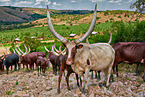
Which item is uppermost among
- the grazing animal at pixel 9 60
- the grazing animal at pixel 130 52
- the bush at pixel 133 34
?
the bush at pixel 133 34

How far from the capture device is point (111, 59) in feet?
18.4

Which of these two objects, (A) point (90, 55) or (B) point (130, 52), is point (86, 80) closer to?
(A) point (90, 55)

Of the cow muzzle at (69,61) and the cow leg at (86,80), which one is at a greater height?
the cow muzzle at (69,61)

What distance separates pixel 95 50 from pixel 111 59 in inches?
38.6

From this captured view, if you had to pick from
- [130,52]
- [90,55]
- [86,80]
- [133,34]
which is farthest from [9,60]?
[133,34]

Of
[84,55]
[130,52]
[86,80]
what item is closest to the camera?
[84,55]

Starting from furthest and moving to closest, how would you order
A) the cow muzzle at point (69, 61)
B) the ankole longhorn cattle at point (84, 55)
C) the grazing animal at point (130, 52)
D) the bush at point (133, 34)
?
the bush at point (133, 34)
the grazing animal at point (130, 52)
the ankole longhorn cattle at point (84, 55)
the cow muzzle at point (69, 61)

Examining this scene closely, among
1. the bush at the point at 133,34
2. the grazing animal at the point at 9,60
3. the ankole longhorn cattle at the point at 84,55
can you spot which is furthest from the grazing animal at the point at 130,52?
the grazing animal at the point at 9,60

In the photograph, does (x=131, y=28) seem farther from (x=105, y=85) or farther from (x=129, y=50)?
(x=105, y=85)

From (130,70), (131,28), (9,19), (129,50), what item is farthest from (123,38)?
(9,19)

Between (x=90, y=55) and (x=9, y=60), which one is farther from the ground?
(x=90, y=55)

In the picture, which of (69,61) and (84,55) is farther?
(84,55)

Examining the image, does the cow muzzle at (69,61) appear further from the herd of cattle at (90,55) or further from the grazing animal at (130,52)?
the grazing animal at (130,52)

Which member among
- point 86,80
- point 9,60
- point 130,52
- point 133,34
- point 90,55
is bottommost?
point 9,60
